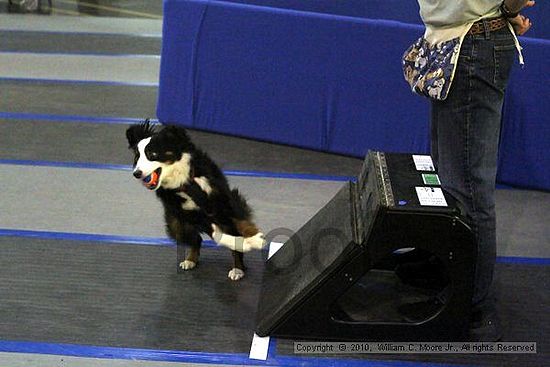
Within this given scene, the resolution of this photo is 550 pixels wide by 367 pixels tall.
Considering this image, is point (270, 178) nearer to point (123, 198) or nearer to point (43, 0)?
point (123, 198)

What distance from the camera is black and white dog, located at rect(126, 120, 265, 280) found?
2760 millimetres

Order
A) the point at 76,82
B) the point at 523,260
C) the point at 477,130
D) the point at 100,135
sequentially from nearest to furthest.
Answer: the point at 477,130 < the point at 523,260 < the point at 100,135 < the point at 76,82

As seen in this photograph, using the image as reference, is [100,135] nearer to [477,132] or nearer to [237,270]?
[237,270]

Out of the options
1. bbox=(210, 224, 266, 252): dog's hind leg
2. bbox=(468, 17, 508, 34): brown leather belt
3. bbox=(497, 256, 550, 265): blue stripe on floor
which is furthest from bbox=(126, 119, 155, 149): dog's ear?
bbox=(497, 256, 550, 265): blue stripe on floor

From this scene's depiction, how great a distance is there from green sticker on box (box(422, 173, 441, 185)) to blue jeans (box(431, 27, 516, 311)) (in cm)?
3

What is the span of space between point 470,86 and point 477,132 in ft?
0.54

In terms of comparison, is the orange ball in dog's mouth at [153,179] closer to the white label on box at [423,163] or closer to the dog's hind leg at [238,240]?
the dog's hind leg at [238,240]

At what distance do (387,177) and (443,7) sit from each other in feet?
2.20

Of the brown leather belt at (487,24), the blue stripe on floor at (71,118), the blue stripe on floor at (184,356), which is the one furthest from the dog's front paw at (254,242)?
the blue stripe on floor at (71,118)

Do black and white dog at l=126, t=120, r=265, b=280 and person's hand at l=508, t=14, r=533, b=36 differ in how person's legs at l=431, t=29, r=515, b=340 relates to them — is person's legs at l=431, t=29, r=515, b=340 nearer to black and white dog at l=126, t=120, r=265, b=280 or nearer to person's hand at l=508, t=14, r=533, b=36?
person's hand at l=508, t=14, r=533, b=36

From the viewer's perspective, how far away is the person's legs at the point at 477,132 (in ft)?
7.68

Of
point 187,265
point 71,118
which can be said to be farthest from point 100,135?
point 187,265

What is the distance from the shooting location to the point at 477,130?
95.1 inches

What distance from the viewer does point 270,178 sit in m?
4.23
